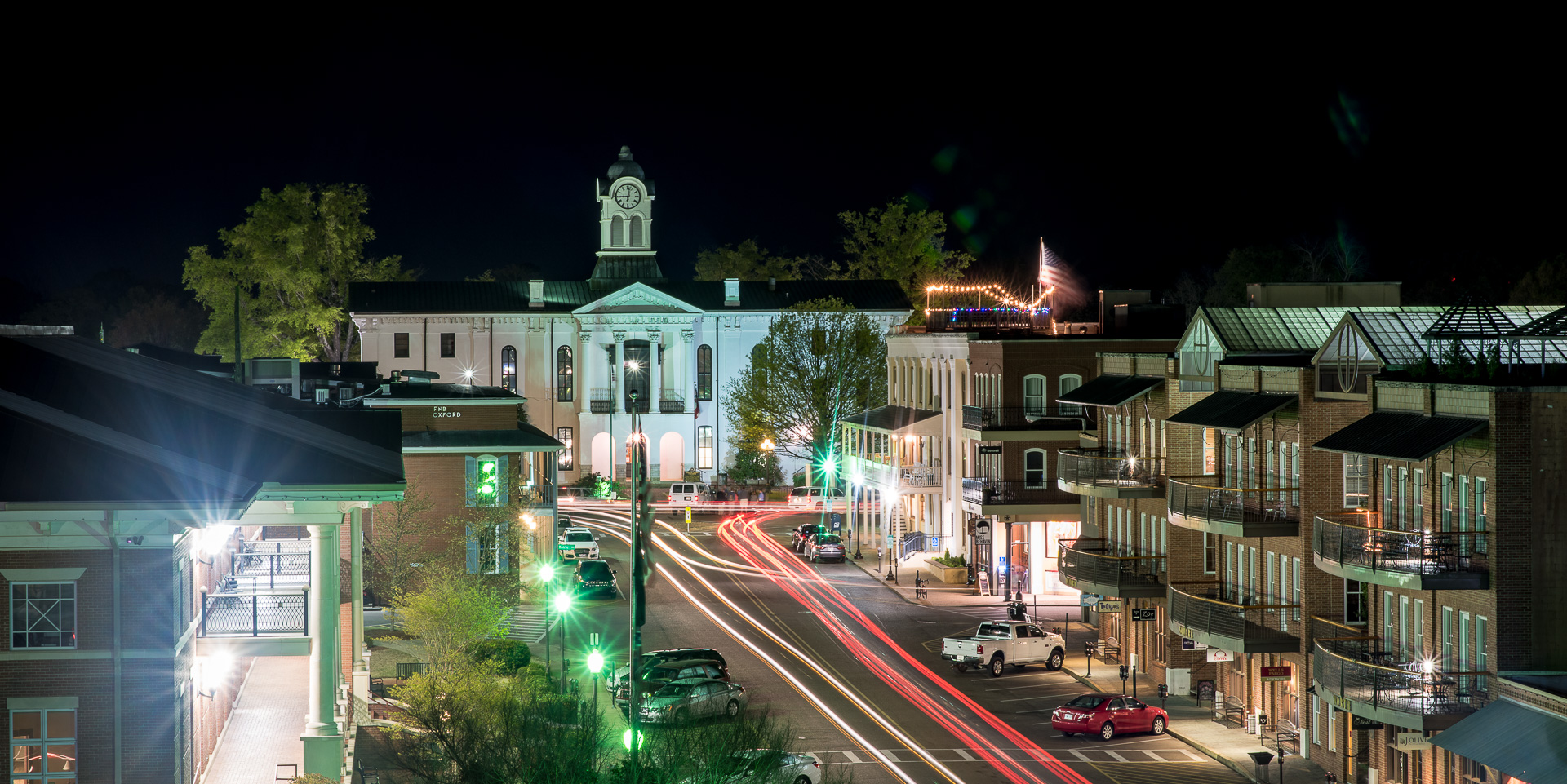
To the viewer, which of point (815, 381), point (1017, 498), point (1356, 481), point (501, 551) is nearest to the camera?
point (1356, 481)

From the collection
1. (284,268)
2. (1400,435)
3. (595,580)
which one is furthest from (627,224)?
(1400,435)

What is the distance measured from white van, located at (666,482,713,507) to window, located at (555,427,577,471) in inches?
356

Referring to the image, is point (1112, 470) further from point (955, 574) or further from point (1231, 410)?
point (955, 574)

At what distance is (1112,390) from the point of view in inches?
1901

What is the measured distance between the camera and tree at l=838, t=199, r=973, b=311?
113 m

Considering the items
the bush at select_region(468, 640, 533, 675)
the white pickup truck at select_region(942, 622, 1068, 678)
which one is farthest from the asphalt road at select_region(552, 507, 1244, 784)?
the bush at select_region(468, 640, 533, 675)

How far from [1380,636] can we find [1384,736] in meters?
2.16

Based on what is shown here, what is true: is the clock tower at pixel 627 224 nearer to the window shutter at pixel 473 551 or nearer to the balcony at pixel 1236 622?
the window shutter at pixel 473 551

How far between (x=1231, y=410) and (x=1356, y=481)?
432 centimetres

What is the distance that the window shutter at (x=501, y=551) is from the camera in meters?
50.8

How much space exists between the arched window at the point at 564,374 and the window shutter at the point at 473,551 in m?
50.8

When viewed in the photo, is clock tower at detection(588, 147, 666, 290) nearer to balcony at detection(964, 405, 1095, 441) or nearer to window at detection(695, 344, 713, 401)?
window at detection(695, 344, 713, 401)

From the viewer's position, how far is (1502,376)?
29781 millimetres

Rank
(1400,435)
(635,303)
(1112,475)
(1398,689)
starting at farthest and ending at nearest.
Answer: (635,303)
(1112,475)
(1400,435)
(1398,689)
